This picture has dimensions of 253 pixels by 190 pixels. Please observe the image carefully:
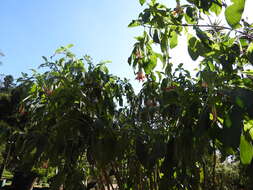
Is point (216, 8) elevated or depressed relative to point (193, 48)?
elevated

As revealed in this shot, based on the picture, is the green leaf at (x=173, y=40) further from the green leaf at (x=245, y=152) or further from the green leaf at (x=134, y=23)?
the green leaf at (x=245, y=152)

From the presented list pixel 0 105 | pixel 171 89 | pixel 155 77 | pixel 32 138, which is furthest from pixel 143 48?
pixel 0 105

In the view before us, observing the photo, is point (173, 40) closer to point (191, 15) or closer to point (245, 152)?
point (191, 15)

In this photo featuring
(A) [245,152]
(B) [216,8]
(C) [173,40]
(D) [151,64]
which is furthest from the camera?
(D) [151,64]

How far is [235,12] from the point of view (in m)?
0.52

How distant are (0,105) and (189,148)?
9.85 meters

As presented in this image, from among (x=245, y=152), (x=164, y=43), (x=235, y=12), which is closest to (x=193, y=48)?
→ (x=164, y=43)

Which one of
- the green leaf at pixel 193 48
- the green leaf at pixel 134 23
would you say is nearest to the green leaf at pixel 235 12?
the green leaf at pixel 193 48

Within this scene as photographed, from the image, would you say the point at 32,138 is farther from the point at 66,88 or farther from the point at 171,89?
the point at 171,89

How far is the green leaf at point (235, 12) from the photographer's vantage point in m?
0.51

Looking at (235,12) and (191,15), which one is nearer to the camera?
(235,12)

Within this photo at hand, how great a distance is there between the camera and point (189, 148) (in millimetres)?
640

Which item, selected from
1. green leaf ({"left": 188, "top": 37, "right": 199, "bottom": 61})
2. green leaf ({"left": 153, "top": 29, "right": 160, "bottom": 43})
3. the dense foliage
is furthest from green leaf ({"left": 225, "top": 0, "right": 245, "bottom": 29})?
green leaf ({"left": 153, "top": 29, "right": 160, "bottom": 43})

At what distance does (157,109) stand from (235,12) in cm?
65
